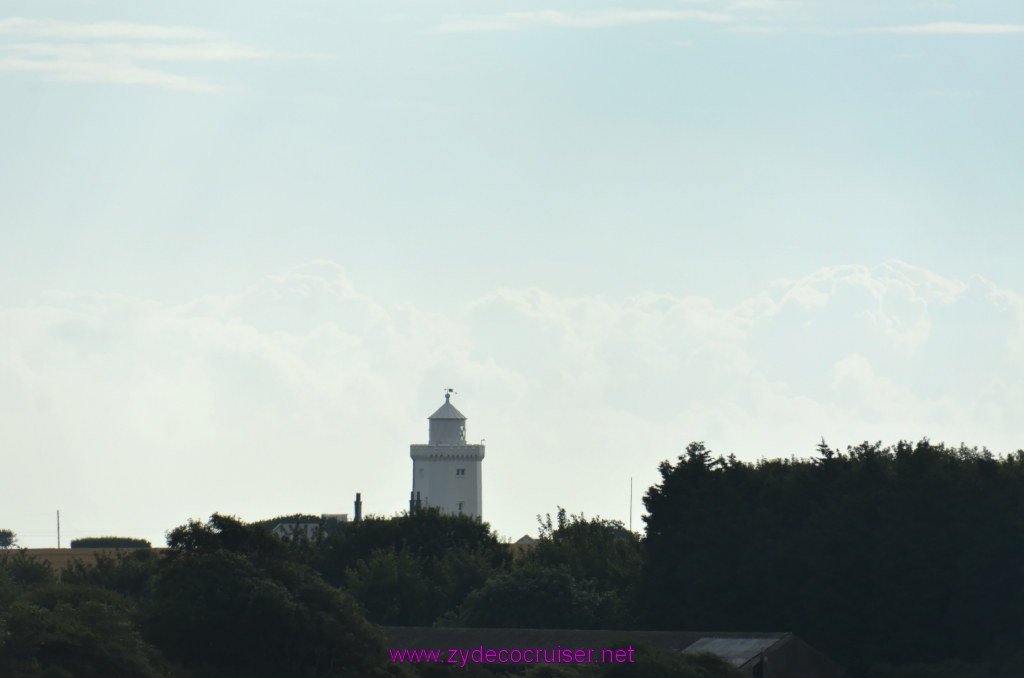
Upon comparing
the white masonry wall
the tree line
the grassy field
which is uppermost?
the white masonry wall

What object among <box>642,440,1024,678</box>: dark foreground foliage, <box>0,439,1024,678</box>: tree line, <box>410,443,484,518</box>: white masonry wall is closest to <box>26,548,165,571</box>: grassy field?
<box>410,443,484,518</box>: white masonry wall

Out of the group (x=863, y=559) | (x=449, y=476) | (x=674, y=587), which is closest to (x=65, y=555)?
(x=449, y=476)

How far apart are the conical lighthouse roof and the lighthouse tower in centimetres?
35

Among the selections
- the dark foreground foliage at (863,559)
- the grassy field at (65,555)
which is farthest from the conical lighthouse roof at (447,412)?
the dark foreground foliage at (863,559)

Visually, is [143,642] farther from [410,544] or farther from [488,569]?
[410,544]

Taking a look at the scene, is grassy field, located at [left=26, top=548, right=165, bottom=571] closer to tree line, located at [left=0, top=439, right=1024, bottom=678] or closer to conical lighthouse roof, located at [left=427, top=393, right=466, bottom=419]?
conical lighthouse roof, located at [left=427, top=393, right=466, bottom=419]

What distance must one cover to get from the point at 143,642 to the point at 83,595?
9.66 metres

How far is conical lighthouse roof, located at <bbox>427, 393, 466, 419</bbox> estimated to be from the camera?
146 meters

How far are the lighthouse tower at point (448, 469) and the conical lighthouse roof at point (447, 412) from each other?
354 millimetres

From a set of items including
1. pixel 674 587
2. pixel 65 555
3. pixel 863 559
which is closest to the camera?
pixel 863 559

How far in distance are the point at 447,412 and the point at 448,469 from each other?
229 inches

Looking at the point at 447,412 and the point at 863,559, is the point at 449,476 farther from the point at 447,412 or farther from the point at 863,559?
the point at 863,559

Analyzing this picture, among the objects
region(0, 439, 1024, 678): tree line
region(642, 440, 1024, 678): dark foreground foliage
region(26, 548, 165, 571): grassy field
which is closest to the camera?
region(0, 439, 1024, 678): tree line

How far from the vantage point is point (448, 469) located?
471ft
